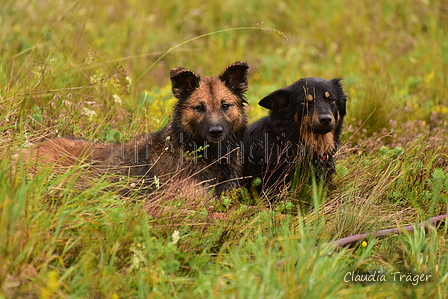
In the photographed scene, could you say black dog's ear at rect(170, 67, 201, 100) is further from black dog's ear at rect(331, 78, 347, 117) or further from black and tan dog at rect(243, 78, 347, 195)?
black dog's ear at rect(331, 78, 347, 117)

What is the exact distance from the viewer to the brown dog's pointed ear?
5.38 meters

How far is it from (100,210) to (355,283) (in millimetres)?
1882

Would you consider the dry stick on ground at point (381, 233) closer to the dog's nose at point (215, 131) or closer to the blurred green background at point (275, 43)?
the dog's nose at point (215, 131)

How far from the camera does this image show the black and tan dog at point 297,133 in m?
5.33

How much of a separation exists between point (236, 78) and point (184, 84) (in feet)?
1.86

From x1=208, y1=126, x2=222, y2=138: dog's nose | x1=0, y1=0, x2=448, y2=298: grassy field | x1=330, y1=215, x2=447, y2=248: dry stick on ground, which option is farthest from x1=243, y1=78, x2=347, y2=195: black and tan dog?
x1=330, y1=215, x2=447, y2=248: dry stick on ground

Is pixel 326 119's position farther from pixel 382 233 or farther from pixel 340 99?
pixel 382 233

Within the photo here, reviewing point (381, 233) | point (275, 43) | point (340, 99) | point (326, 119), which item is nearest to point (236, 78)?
point (326, 119)

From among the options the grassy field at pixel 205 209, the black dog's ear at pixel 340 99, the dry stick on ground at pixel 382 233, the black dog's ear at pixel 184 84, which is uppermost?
the black dog's ear at pixel 184 84

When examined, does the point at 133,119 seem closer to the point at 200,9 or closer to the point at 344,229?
the point at 344,229

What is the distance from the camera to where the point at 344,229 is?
4168mm

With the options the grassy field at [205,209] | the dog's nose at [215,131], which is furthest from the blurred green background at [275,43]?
the dog's nose at [215,131]

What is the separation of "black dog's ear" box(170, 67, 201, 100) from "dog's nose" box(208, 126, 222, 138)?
0.57m

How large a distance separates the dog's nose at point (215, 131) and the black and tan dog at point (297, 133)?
646 millimetres
